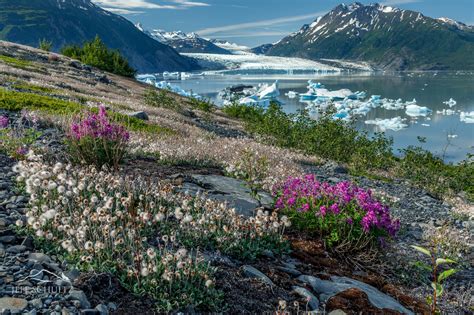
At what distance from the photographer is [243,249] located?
19.5 ft

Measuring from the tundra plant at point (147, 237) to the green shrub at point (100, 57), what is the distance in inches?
2678

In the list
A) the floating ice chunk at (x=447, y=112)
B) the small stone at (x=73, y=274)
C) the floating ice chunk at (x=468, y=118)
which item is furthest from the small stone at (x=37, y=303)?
the floating ice chunk at (x=447, y=112)

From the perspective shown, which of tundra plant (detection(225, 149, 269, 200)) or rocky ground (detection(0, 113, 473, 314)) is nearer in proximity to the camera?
rocky ground (detection(0, 113, 473, 314))

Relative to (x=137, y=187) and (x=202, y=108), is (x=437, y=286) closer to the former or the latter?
(x=137, y=187)

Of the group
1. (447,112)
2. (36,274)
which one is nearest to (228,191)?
(36,274)

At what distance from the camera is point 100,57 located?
72062 millimetres

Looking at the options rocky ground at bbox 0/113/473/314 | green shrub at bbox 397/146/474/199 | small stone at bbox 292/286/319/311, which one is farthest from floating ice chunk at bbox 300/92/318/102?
small stone at bbox 292/286/319/311

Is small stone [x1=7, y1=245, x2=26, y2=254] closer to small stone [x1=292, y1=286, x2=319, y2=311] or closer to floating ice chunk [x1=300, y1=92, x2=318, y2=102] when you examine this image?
small stone [x1=292, y1=286, x2=319, y2=311]

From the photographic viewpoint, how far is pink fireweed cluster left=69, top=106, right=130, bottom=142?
29.0 feet

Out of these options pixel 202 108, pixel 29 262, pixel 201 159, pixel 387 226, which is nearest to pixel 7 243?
pixel 29 262

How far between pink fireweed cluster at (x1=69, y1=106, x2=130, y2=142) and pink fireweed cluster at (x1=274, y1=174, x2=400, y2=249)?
377 cm

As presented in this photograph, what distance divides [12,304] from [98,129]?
230 inches

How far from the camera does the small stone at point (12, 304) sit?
354 centimetres

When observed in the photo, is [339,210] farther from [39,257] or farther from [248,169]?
[39,257]
